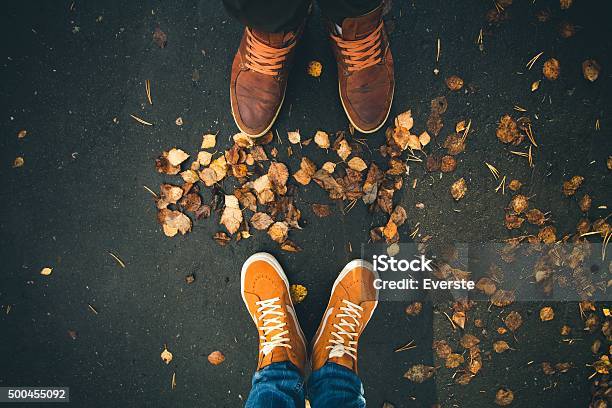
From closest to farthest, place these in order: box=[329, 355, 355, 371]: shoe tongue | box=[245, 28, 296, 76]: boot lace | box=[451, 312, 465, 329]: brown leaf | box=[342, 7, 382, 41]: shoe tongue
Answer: box=[342, 7, 382, 41]: shoe tongue < box=[245, 28, 296, 76]: boot lace < box=[329, 355, 355, 371]: shoe tongue < box=[451, 312, 465, 329]: brown leaf

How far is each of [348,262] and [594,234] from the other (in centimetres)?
133

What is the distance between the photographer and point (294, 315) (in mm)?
2203

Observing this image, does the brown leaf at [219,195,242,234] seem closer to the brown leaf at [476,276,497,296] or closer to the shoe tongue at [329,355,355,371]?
the shoe tongue at [329,355,355,371]

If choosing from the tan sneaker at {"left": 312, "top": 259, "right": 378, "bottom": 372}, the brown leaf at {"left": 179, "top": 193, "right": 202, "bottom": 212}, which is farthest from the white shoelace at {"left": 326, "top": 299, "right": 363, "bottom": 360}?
the brown leaf at {"left": 179, "top": 193, "right": 202, "bottom": 212}

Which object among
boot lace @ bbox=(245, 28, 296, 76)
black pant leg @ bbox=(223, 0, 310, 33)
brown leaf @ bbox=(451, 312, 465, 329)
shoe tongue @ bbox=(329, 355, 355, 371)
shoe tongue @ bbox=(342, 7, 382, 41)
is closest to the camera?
black pant leg @ bbox=(223, 0, 310, 33)

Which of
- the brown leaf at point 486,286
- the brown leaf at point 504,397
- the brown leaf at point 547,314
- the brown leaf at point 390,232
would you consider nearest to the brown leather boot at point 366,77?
the brown leaf at point 390,232

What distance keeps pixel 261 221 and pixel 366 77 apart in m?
0.92

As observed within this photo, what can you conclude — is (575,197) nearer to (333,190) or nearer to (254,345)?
(333,190)

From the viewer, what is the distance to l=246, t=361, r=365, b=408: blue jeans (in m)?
1.92

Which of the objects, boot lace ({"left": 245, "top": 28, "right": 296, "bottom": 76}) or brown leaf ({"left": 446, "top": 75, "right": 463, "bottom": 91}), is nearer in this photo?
boot lace ({"left": 245, "top": 28, "right": 296, "bottom": 76})

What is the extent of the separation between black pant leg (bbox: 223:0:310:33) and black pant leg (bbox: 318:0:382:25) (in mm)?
94

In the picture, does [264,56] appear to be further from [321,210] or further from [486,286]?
[486,286]

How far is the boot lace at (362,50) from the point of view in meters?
1.91

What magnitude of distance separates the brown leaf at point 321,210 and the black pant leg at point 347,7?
931 mm
